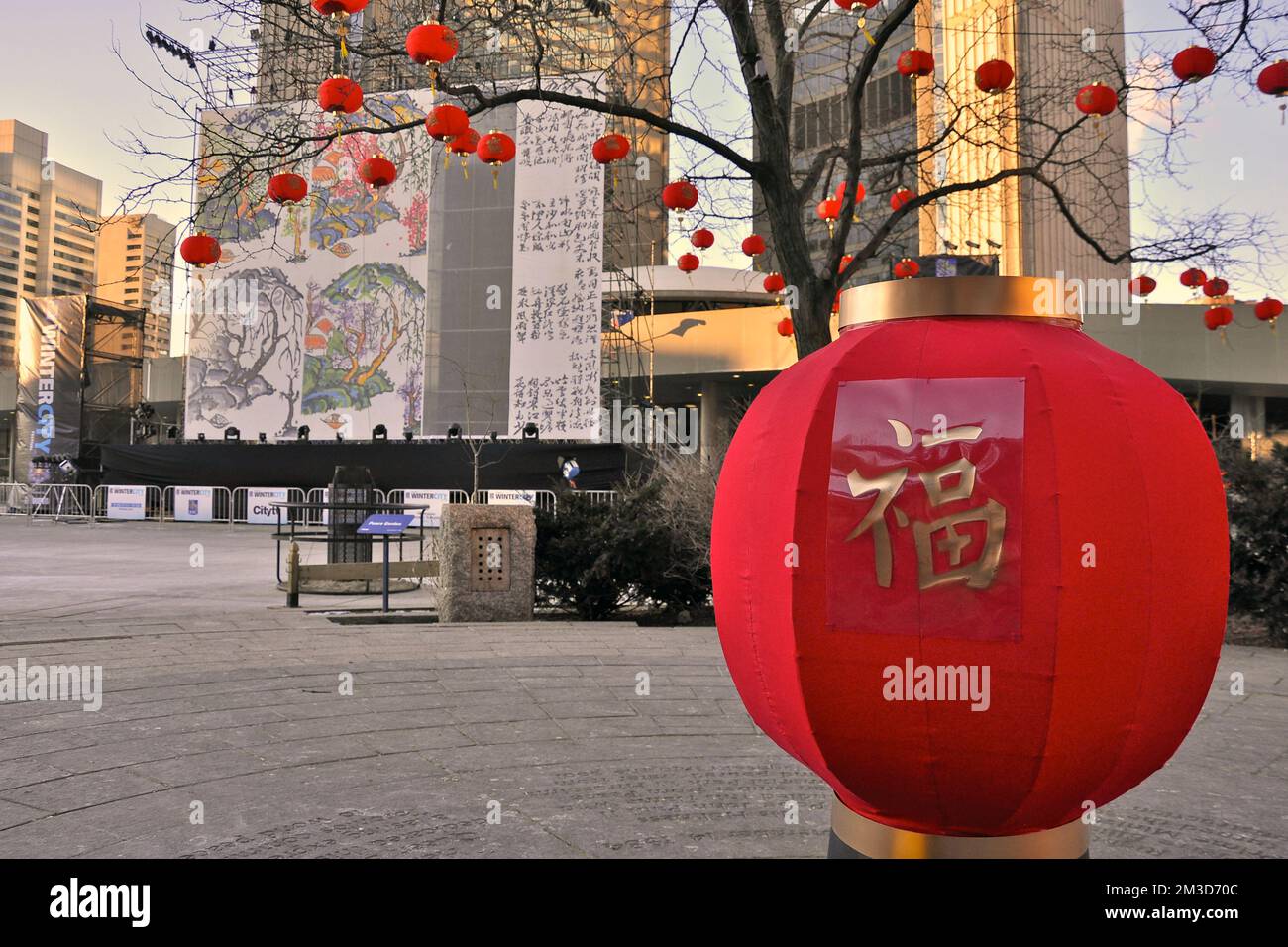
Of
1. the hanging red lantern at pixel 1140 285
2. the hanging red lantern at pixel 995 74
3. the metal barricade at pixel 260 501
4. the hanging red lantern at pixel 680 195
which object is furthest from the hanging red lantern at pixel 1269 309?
the metal barricade at pixel 260 501

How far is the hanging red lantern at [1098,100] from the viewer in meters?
7.54

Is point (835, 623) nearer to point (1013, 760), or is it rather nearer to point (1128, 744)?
point (1013, 760)

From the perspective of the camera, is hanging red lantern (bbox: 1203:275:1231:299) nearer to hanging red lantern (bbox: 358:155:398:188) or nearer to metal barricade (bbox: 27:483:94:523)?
hanging red lantern (bbox: 358:155:398:188)

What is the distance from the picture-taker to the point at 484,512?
8984mm

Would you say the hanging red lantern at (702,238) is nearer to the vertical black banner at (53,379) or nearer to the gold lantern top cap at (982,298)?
the gold lantern top cap at (982,298)

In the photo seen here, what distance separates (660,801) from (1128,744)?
2.11 meters

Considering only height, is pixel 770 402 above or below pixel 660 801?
above

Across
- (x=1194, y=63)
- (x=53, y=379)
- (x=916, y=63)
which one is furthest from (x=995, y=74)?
(x=53, y=379)

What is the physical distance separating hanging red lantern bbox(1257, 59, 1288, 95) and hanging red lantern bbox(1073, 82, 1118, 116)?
1.04 metres

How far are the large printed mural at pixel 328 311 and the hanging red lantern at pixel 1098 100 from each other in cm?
1850

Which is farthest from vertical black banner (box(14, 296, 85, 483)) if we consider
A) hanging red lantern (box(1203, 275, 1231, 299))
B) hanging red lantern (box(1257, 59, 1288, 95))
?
hanging red lantern (box(1257, 59, 1288, 95))

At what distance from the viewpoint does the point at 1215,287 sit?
996cm

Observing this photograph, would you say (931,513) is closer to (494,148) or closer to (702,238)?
(494,148)
